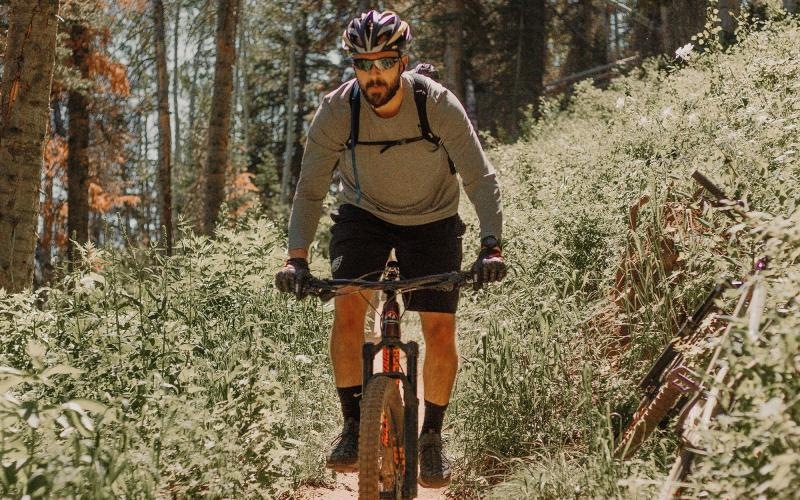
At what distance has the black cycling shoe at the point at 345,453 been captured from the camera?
13.9 feet

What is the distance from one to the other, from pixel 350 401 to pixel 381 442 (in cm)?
54

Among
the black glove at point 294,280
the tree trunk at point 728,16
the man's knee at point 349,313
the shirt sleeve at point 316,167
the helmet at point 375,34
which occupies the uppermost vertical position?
the tree trunk at point 728,16

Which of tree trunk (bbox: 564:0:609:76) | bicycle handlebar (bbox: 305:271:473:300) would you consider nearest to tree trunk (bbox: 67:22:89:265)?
bicycle handlebar (bbox: 305:271:473:300)

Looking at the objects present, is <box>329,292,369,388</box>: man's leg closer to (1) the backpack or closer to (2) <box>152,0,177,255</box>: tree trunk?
(1) the backpack

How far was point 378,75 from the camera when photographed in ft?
13.7

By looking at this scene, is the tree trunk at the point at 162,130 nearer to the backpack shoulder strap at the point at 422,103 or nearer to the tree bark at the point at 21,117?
the tree bark at the point at 21,117

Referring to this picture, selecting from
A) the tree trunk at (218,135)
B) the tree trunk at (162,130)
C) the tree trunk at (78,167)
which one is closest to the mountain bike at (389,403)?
the tree trunk at (218,135)

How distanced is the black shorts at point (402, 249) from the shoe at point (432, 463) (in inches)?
28.9

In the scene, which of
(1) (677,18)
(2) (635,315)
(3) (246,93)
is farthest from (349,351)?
(3) (246,93)

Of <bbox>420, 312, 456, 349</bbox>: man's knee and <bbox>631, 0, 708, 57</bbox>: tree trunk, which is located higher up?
<bbox>631, 0, 708, 57</bbox>: tree trunk

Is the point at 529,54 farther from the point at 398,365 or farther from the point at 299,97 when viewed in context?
the point at 398,365

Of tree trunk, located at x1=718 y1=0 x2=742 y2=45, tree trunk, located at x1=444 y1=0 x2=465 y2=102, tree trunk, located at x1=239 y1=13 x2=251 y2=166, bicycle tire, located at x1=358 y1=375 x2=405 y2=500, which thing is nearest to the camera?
bicycle tire, located at x1=358 y1=375 x2=405 y2=500

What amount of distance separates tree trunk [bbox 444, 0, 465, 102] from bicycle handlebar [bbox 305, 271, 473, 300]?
21206 mm

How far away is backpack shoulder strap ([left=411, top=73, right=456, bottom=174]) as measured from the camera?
4.34 m
